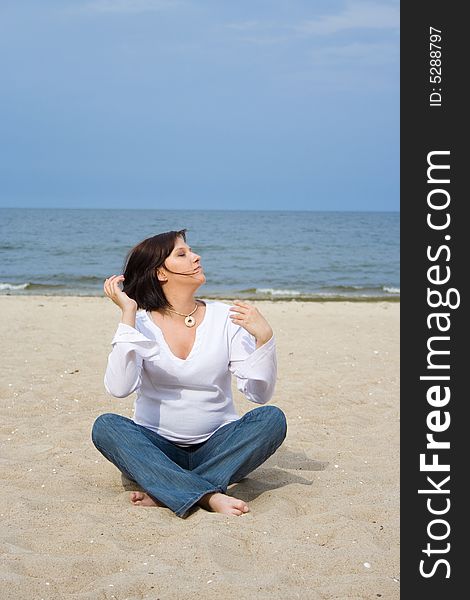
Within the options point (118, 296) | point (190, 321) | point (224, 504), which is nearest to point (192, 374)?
point (190, 321)

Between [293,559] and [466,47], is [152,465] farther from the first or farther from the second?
[466,47]

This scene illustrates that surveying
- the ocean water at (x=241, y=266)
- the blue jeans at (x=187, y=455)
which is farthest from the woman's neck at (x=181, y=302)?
the ocean water at (x=241, y=266)

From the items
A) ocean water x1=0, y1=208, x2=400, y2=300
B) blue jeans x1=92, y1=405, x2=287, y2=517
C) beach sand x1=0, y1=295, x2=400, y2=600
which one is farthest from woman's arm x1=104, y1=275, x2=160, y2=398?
ocean water x1=0, y1=208, x2=400, y2=300

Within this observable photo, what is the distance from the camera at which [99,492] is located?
4.77 meters

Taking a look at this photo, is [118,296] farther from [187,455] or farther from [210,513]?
[210,513]

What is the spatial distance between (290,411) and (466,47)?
381 centimetres

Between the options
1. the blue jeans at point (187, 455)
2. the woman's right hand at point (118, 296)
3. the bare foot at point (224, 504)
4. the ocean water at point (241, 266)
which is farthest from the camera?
the ocean water at point (241, 266)

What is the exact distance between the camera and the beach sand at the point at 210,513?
11.4ft

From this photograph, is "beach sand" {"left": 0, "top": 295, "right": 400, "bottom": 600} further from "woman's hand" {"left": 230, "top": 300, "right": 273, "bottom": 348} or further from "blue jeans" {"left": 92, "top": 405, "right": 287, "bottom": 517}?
"woman's hand" {"left": 230, "top": 300, "right": 273, "bottom": 348}

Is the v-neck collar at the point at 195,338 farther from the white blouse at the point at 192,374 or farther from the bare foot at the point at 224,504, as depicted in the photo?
the bare foot at the point at 224,504

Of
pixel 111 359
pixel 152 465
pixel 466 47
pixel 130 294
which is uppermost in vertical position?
pixel 466 47

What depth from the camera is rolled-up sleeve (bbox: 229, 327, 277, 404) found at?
4.45 metres

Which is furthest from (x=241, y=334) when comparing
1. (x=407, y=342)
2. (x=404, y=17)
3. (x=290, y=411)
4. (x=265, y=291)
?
(x=265, y=291)

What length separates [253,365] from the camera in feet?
14.6
